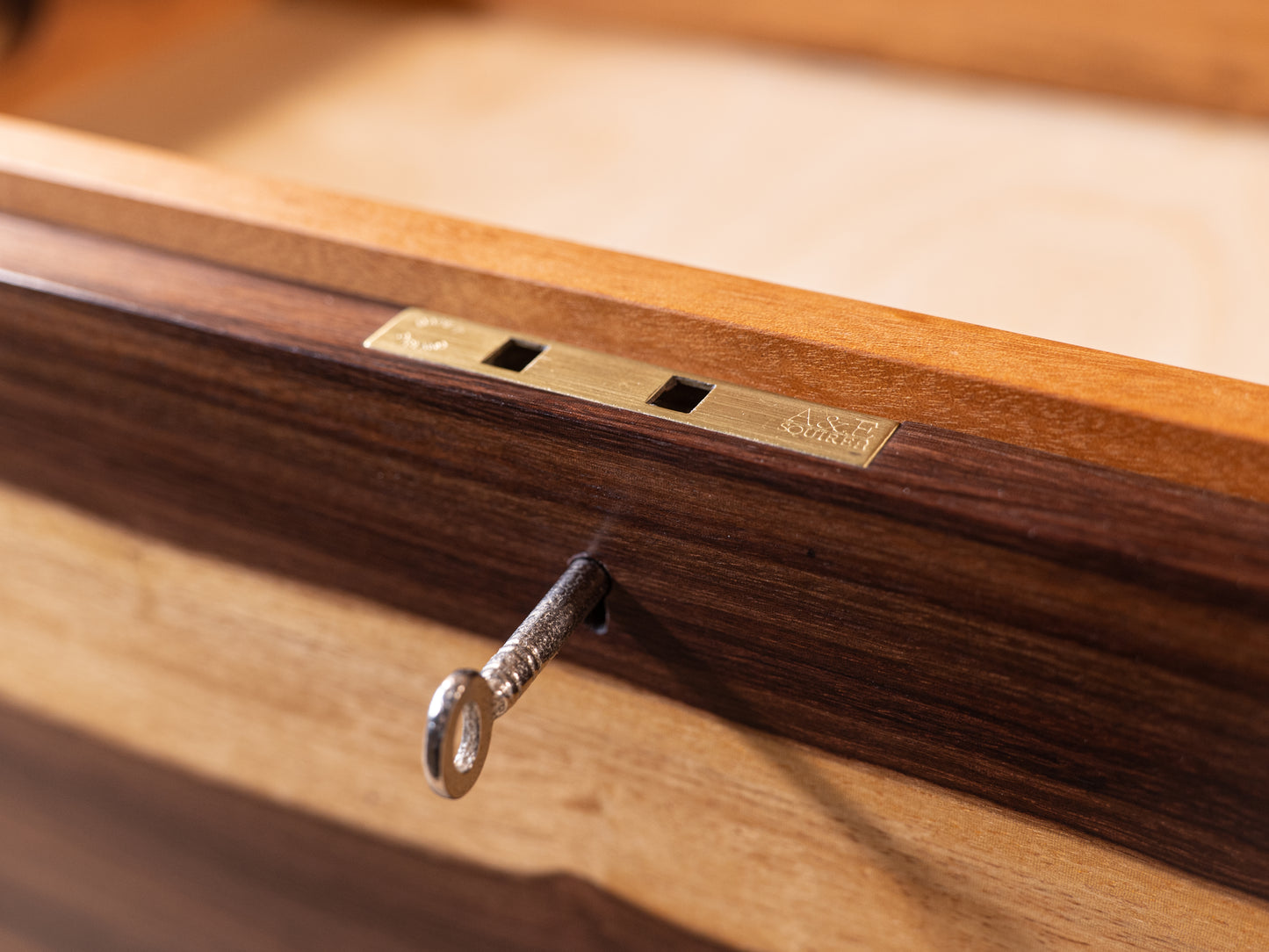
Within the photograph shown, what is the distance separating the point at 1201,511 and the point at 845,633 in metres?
0.10

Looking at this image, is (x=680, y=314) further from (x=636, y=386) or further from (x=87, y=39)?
(x=87, y=39)

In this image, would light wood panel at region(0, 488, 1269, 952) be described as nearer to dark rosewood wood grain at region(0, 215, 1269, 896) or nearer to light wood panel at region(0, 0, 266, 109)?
dark rosewood wood grain at region(0, 215, 1269, 896)

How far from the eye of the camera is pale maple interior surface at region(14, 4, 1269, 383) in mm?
552

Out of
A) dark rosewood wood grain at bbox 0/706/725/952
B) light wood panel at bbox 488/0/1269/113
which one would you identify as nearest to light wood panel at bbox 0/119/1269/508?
dark rosewood wood grain at bbox 0/706/725/952

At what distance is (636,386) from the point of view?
0.34m

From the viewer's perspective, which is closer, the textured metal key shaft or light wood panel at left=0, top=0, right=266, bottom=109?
the textured metal key shaft

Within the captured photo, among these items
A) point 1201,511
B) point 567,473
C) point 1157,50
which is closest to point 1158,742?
point 1201,511

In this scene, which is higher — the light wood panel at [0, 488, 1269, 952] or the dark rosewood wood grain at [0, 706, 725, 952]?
the light wood panel at [0, 488, 1269, 952]

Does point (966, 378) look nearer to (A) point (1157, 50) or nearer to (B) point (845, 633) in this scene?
(B) point (845, 633)

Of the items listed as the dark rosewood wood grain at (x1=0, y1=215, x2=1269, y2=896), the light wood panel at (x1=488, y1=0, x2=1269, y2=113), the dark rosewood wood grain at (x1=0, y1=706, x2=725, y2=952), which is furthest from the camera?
the light wood panel at (x1=488, y1=0, x2=1269, y2=113)

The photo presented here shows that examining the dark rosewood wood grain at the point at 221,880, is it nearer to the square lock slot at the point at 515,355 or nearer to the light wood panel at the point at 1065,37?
the square lock slot at the point at 515,355

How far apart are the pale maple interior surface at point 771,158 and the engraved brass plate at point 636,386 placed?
0.21 meters

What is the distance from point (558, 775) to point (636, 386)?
A: 0.17 metres

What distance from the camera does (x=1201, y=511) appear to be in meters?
0.29
